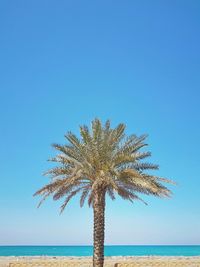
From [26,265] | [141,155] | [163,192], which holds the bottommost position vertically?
[26,265]

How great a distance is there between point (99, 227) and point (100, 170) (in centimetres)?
285

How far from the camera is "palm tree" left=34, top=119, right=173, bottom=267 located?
2375 cm

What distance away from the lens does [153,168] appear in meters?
24.6

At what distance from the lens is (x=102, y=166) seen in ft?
78.7

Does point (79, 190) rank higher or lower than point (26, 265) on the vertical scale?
higher

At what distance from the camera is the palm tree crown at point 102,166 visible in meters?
23.7

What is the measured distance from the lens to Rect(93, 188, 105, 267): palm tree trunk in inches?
939

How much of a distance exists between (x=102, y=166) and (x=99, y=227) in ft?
10.00

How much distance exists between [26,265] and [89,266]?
4621mm

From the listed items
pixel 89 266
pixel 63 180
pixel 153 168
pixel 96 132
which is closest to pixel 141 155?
pixel 153 168

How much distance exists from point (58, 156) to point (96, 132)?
2499 mm

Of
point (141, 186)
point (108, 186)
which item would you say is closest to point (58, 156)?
point (108, 186)

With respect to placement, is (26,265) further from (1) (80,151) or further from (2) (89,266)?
(1) (80,151)

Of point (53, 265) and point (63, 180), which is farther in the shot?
point (53, 265)
